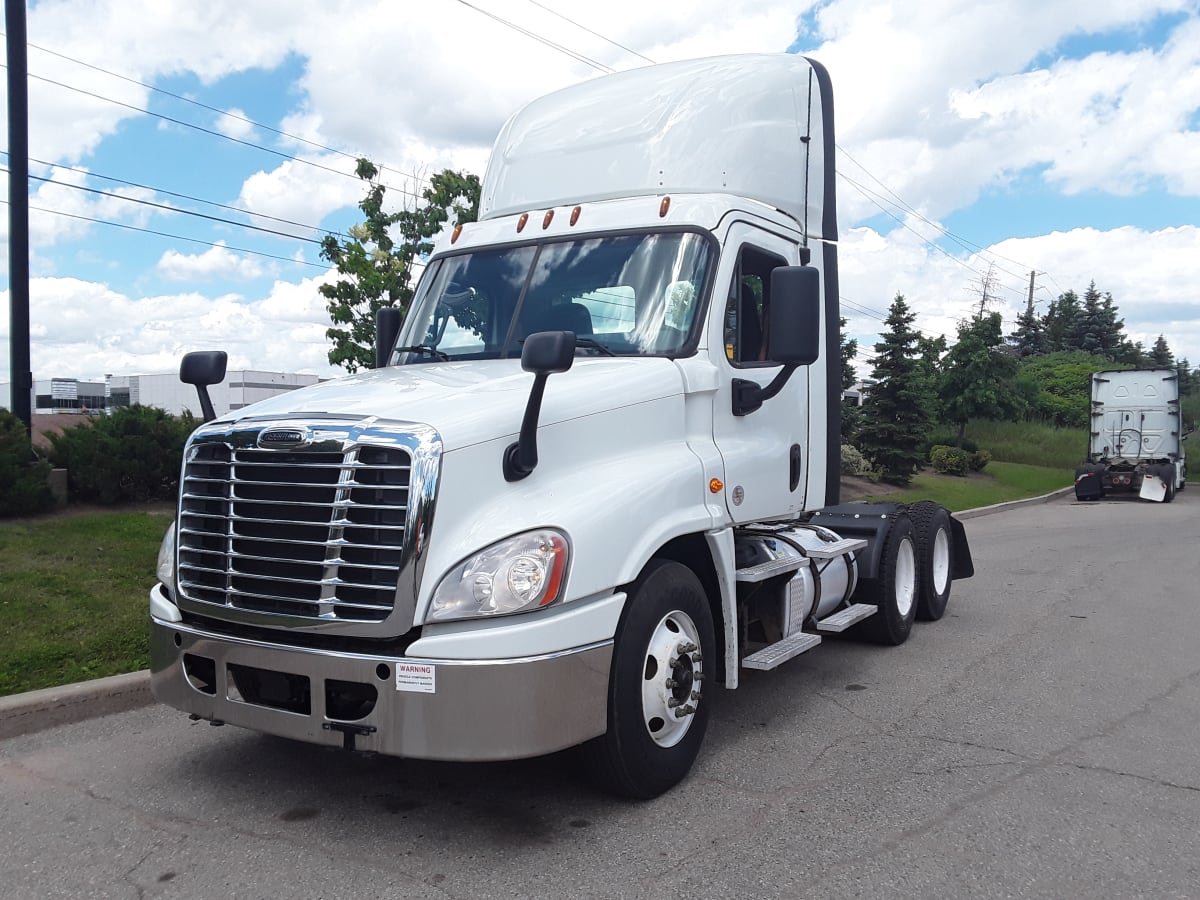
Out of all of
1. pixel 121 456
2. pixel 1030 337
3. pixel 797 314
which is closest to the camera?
pixel 797 314

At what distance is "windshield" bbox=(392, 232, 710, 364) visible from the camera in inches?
200

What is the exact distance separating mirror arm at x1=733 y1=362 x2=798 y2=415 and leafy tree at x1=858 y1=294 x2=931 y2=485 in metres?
21.6

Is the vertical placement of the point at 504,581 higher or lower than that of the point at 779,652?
higher

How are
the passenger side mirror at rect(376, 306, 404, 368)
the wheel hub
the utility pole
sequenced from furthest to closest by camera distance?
the utility pole, the passenger side mirror at rect(376, 306, 404, 368), the wheel hub

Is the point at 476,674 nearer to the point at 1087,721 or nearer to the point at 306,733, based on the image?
the point at 306,733

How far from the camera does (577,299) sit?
5.25 m

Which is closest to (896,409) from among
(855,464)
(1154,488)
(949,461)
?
(855,464)

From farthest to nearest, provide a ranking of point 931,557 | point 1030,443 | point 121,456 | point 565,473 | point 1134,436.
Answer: point 1030,443 < point 1134,436 < point 121,456 < point 931,557 < point 565,473

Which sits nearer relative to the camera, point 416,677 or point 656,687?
point 416,677

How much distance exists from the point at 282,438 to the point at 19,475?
255 inches

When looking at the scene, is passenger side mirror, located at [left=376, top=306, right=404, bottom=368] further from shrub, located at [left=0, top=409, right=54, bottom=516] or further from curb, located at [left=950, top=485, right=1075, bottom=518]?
curb, located at [left=950, top=485, right=1075, bottom=518]

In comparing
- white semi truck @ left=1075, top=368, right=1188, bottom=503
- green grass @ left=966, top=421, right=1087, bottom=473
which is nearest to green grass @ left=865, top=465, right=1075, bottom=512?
green grass @ left=966, top=421, right=1087, bottom=473

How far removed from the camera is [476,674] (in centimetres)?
365

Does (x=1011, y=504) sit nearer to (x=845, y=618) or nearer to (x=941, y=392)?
(x=941, y=392)
